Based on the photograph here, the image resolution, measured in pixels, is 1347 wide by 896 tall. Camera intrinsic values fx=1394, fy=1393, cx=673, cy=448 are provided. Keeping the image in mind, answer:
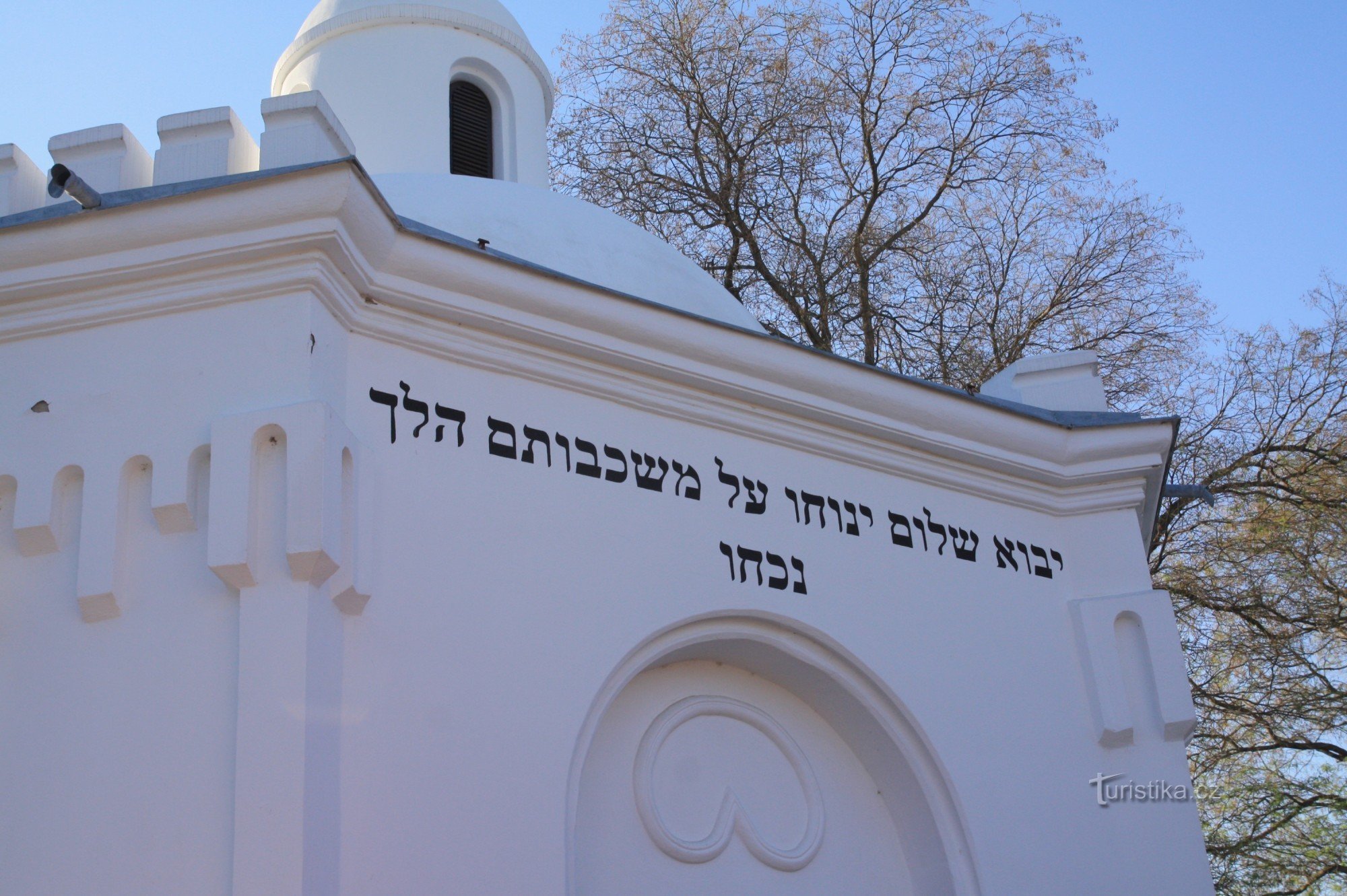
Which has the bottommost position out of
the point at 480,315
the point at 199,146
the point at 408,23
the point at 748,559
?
the point at 748,559

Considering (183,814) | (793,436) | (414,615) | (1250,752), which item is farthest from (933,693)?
(1250,752)

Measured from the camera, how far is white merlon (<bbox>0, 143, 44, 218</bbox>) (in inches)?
217

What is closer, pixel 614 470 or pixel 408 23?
pixel 614 470

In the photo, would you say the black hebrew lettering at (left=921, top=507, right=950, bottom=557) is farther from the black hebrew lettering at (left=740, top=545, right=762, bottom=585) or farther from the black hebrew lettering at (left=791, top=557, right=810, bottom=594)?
the black hebrew lettering at (left=740, top=545, right=762, bottom=585)

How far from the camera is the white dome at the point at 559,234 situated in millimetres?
7746

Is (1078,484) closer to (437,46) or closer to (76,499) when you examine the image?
(76,499)

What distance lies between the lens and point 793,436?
643cm

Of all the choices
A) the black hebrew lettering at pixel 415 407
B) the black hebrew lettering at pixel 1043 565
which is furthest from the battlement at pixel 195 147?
the black hebrew lettering at pixel 1043 565

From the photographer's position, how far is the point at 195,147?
5.43 meters

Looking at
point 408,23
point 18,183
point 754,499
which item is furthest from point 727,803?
point 408,23

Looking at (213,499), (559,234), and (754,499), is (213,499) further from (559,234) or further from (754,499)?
(559,234)

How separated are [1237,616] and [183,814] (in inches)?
472

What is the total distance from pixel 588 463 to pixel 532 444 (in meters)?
0.27

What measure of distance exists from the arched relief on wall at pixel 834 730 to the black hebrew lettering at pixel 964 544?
0.96 metres
